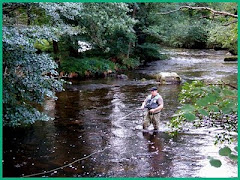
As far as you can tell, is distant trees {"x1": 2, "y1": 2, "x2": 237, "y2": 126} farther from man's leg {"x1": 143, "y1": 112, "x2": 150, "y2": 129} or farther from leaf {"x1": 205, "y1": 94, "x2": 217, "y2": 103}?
man's leg {"x1": 143, "y1": 112, "x2": 150, "y2": 129}

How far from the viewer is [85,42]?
23828mm

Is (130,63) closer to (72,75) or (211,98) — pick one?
(72,75)

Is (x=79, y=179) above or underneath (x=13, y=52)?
underneath

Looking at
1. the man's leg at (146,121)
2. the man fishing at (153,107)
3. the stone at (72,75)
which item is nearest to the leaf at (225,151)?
the man fishing at (153,107)

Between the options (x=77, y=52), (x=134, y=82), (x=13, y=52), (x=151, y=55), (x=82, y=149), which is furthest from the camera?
(x=151, y=55)

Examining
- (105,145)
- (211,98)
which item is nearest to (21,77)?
(105,145)

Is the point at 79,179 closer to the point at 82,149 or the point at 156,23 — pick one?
the point at 82,149

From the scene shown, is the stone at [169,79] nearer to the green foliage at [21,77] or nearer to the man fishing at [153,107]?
the man fishing at [153,107]

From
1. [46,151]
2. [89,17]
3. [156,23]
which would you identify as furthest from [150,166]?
[156,23]

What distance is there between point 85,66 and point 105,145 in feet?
43.3

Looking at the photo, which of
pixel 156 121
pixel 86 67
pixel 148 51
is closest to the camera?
pixel 156 121

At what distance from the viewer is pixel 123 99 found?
1650 cm

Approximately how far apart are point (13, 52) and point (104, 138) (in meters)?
3.66

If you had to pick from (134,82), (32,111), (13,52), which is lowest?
(134,82)
